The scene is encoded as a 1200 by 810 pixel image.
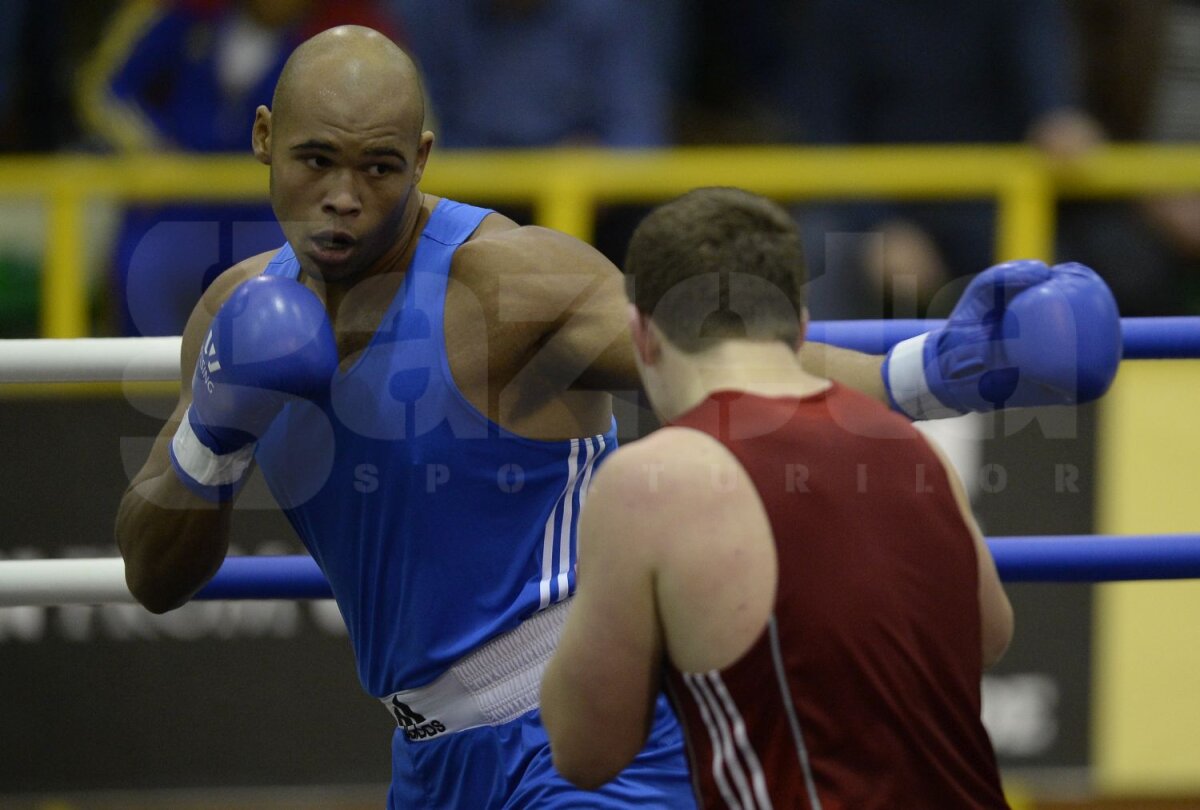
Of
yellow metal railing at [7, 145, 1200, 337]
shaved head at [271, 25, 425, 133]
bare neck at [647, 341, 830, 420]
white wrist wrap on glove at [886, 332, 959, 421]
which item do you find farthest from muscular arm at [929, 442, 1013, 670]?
yellow metal railing at [7, 145, 1200, 337]

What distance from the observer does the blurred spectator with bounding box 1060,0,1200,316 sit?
4.69 metres

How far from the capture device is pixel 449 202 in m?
2.30

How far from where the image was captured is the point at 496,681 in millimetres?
2160

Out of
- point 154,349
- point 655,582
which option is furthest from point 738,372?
point 154,349

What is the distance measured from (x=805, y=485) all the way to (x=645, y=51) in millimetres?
3415

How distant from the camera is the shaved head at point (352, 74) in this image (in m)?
2.10

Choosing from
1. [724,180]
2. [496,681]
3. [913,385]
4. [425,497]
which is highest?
[724,180]

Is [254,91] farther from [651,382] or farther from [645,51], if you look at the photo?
[651,382]

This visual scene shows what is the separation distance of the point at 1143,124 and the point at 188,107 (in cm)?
294

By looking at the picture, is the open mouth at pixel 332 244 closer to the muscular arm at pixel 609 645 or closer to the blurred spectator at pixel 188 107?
the muscular arm at pixel 609 645

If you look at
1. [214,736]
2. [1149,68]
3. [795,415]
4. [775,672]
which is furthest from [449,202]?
[1149,68]

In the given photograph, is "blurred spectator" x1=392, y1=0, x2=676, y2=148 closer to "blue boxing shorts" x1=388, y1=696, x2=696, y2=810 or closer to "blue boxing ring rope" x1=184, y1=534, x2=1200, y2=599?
"blue boxing ring rope" x1=184, y1=534, x2=1200, y2=599

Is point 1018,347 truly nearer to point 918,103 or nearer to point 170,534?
point 170,534

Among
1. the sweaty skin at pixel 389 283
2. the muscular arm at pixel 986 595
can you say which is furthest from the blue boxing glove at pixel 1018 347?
the muscular arm at pixel 986 595
